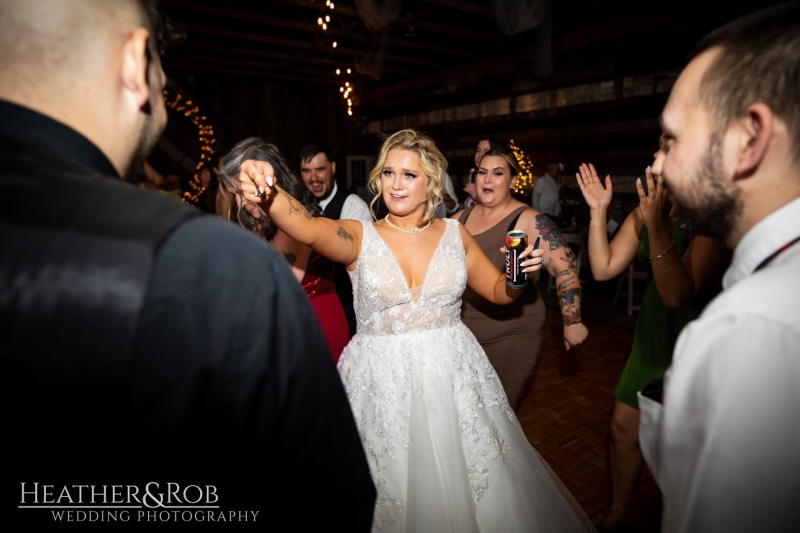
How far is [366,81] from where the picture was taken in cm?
1103

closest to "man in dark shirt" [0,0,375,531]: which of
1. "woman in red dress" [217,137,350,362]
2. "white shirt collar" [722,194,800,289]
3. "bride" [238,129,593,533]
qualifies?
"white shirt collar" [722,194,800,289]

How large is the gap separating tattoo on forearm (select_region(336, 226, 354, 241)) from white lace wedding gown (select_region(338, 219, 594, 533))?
0.27 ft

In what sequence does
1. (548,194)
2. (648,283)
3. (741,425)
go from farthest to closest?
(548,194) → (648,283) → (741,425)

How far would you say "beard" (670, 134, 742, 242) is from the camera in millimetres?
780

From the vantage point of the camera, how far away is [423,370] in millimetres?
1807

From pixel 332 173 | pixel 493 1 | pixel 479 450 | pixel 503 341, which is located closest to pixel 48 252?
pixel 479 450

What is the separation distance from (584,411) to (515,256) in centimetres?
200

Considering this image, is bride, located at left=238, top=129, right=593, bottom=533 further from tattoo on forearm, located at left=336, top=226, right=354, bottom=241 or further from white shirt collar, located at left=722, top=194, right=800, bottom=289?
white shirt collar, located at left=722, top=194, right=800, bottom=289

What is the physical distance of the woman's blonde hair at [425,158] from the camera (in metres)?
2.02

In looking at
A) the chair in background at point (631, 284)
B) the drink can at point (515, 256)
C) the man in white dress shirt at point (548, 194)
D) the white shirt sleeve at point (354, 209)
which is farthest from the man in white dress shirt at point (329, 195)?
the man in white dress shirt at point (548, 194)

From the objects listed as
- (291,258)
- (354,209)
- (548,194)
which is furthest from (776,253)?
(548,194)

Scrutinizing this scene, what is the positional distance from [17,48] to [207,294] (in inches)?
16.6

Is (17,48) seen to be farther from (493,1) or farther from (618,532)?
(493,1)

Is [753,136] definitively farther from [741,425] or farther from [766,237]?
[741,425]
